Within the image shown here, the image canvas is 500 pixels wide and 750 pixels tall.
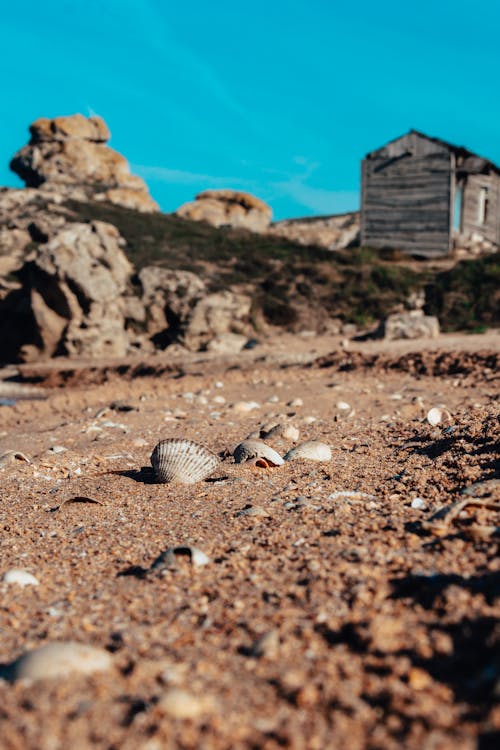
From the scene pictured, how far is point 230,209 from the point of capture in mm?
47906

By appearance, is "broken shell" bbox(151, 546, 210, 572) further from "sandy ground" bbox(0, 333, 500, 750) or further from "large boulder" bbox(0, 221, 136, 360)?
"large boulder" bbox(0, 221, 136, 360)

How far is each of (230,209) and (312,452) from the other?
148 feet

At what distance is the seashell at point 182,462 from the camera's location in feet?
15.0

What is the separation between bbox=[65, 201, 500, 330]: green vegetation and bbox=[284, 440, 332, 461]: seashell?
12779mm

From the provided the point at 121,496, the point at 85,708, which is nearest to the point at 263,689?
the point at 85,708

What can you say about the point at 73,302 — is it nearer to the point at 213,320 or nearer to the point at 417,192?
the point at 213,320

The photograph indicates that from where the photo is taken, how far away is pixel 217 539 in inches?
124

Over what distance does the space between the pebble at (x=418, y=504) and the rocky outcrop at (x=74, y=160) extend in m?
37.8

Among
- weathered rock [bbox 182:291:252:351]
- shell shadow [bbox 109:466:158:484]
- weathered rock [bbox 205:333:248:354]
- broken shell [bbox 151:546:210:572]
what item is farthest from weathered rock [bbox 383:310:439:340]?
broken shell [bbox 151:546:210:572]

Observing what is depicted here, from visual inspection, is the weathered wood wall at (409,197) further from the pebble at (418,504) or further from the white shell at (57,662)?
the white shell at (57,662)

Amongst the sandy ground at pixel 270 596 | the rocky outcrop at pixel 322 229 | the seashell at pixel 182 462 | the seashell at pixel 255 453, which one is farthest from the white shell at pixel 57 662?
the rocky outcrop at pixel 322 229

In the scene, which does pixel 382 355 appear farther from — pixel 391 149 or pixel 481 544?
pixel 391 149

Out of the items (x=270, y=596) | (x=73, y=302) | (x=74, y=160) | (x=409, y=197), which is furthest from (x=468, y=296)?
(x=74, y=160)

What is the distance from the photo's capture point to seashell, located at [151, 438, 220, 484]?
4.56 meters
